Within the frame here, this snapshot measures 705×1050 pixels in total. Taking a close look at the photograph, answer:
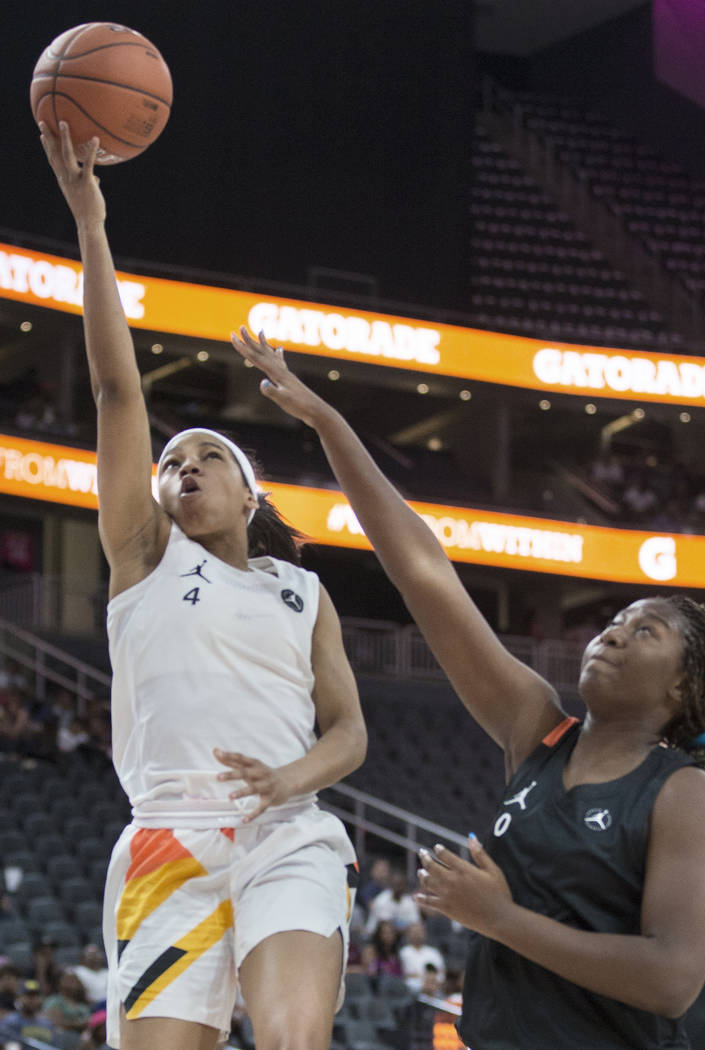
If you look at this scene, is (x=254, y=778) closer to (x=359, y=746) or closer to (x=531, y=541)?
(x=359, y=746)

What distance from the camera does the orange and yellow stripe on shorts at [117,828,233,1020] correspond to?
292 centimetres

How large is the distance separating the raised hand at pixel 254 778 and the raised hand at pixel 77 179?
1.17m

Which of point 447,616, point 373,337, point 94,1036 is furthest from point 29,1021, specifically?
point 373,337

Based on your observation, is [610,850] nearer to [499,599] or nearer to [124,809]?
[124,809]

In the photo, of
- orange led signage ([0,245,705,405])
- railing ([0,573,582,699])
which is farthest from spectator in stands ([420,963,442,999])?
orange led signage ([0,245,705,405])

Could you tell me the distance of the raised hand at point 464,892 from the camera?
91.1 inches

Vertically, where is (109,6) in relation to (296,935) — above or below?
above

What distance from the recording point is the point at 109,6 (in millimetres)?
23891

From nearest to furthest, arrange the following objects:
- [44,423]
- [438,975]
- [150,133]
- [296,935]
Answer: [296,935], [150,133], [438,975], [44,423]

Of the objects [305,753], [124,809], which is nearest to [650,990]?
[305,753]

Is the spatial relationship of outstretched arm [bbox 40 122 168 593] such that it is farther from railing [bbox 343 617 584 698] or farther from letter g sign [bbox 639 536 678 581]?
letter g sign [bbox 639 536 678 581]

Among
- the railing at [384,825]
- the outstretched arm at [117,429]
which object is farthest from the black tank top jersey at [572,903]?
the railing at [384,825]

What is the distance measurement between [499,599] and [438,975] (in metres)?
15.8

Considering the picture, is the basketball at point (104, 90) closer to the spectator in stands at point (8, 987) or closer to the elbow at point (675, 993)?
the elbow at point (675, 993)
